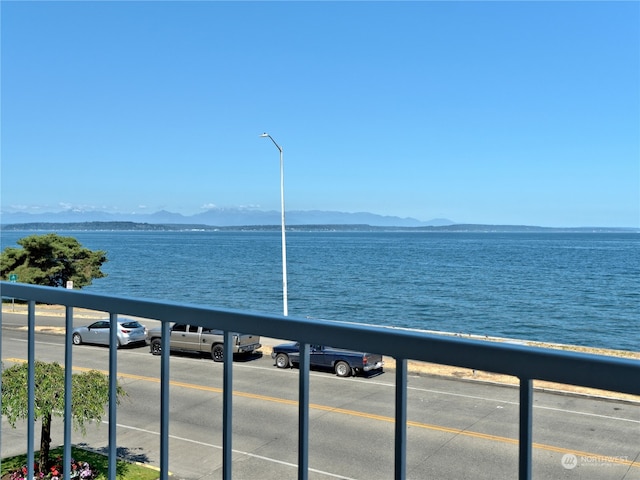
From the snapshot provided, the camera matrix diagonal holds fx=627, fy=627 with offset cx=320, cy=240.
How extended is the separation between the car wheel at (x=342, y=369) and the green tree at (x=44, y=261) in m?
60.4

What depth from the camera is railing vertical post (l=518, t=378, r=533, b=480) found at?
145cm

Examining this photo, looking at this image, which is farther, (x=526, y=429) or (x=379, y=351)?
(x=379, y=351)

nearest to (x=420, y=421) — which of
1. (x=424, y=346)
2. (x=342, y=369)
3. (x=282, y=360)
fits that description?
(x=342, y=369)

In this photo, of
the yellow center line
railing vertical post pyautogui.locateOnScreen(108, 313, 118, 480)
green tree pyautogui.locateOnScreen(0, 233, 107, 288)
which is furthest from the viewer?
green tree pyautogui.locateOnScreen(0, 233, 107, 288)

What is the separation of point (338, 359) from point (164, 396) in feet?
2.41

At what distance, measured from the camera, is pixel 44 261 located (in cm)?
5956

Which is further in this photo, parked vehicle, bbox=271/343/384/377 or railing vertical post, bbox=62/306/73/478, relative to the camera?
railing vertical post, bbox=62/306/73/478

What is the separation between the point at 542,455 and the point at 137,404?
2876mm

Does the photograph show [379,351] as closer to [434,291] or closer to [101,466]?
[101,466]

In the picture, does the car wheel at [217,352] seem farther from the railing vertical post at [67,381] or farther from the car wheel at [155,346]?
the railing vertical post at [67,381]

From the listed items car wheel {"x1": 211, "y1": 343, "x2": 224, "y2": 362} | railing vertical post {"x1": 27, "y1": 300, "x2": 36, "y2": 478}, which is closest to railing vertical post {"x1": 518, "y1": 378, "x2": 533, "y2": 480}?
car wheel {"x1": 211, "y1": 343, "x2": 224, "y2": 362}

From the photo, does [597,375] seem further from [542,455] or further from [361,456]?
[361,456]

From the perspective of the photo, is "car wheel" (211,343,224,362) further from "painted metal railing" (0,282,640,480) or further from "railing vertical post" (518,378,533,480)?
"railing vertical post" (518,378,533,480)

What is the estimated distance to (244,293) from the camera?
244ft
